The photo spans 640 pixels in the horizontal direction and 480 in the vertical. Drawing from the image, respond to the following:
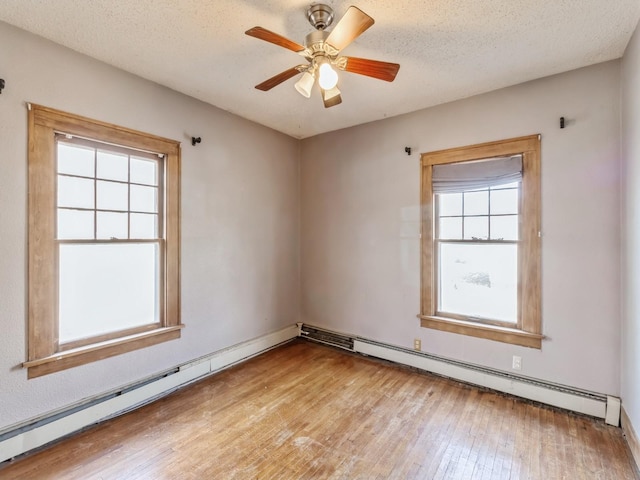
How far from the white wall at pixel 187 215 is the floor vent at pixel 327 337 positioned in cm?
29

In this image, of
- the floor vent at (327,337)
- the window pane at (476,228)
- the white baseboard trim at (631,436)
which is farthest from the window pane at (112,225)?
the white baseboard trim at (631,436)

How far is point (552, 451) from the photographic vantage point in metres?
2.14

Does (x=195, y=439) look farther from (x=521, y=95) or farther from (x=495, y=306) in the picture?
(x=521, y=95)

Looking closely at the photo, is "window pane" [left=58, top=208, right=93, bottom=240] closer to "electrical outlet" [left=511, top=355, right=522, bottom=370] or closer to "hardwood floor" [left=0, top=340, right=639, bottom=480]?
"hardwood floor" [left=0, top=340, right=639, bottom=480]

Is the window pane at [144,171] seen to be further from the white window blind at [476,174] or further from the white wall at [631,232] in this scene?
the white wall at [631,232]

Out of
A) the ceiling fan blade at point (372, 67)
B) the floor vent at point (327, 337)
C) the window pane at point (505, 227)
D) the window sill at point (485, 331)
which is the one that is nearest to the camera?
the ceiling fan blade at point (372, 67)

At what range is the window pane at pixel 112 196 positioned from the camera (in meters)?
2.56

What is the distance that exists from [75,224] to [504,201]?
146 inches

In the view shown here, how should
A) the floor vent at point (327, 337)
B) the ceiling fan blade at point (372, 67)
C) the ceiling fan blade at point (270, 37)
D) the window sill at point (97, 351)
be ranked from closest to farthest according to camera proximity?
the ceiling fan blade at point (270, 37)
the ceiling fan blade at point (372, 67)
the window sill at point (97, 351)
the floor vent at point (327, 337)

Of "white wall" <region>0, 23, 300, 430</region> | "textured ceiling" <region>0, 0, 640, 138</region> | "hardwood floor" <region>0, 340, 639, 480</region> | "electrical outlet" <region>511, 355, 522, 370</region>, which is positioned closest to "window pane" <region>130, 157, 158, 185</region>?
"white wall" <region>0, 23, 300, 430</region>

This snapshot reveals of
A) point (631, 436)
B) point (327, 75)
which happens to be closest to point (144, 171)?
point (327, 75)

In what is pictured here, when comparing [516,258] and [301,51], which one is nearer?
[301,51]

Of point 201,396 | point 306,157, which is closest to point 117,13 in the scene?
point 306,157

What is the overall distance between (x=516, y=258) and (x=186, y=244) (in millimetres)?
3183
